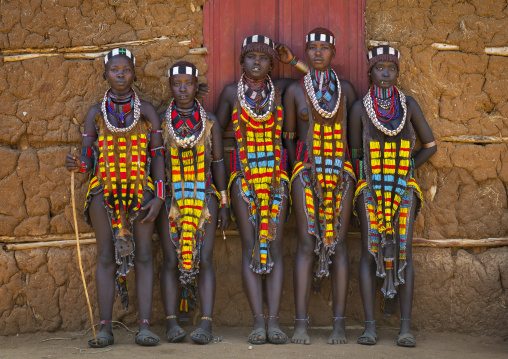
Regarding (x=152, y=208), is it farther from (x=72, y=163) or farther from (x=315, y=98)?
(x=315, y=98)

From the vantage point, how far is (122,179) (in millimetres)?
5949

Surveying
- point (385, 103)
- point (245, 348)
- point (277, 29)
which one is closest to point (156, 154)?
point (277, 29)

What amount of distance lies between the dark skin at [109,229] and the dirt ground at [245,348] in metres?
0.35

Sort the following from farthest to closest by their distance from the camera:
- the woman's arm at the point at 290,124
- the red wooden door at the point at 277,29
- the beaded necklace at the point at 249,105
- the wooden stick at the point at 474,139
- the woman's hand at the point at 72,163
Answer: the red wooden door at the point at 277,29, the wooden stick at the point at 474,139, the woman's arm at the point at 290,124, the beaded necklace at the point at 249,105, the woman's hand at the point at 72,163

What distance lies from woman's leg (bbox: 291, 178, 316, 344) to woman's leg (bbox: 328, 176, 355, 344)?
198 mm

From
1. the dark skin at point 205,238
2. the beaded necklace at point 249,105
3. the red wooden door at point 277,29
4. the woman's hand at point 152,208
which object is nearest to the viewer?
the woman's hand at point 152,208

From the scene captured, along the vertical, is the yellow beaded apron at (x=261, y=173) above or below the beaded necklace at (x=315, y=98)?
below

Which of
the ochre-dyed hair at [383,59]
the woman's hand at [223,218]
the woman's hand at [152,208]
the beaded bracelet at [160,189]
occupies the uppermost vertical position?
the ochre-dyed hair at [383,59]

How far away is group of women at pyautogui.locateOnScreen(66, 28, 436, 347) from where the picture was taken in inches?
235

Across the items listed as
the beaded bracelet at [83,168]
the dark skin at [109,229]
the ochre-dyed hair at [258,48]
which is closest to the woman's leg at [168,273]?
the dark skin at [109,229]

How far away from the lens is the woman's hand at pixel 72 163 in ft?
19.1

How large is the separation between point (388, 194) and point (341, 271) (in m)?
0.73

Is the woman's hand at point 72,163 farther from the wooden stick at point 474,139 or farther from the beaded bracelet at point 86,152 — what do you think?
the wooden stick at point 474,139

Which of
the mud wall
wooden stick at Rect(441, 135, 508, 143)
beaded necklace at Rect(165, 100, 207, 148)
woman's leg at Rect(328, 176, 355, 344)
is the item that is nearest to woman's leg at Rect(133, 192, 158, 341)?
the mud wall
